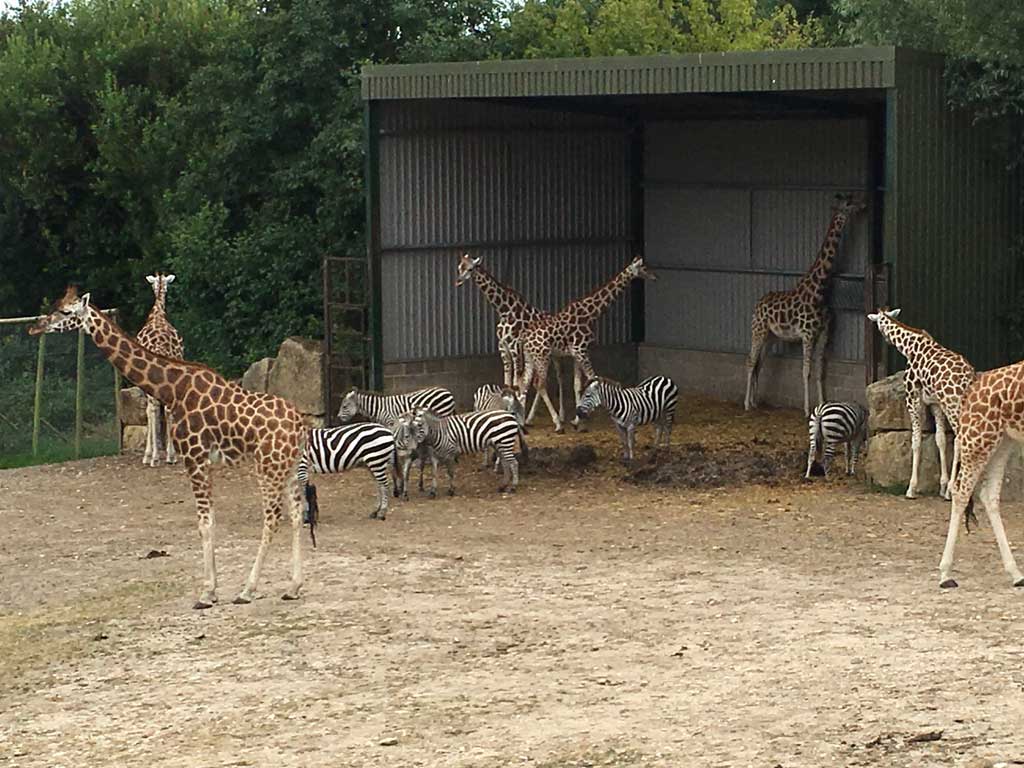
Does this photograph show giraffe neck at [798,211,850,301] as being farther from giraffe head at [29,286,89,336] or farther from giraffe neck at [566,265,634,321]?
giraffe head at [29,286,89,336]

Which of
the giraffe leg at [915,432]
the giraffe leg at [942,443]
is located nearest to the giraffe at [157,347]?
the giraffe leg at [915,432]

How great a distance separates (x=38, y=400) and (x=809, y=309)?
25.6ft

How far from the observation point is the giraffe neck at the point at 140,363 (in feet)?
43.6

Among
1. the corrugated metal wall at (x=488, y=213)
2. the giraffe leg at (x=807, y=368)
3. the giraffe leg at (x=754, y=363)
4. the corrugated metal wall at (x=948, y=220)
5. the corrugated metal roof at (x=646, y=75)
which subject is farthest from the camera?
the giraffe leg at (x=754, y=363)

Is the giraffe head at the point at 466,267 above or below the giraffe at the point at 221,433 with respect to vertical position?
above

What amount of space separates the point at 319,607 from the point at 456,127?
9.16 meters

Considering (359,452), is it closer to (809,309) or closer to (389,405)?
(389,405)

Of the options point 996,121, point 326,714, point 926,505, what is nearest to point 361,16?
point 996,121

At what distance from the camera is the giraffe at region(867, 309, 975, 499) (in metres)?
15.4

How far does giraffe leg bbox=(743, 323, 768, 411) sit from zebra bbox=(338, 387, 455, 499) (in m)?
4.06

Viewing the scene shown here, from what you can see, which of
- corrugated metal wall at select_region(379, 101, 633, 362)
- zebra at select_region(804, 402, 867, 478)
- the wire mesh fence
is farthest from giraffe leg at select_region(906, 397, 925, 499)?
the wire mesh fence

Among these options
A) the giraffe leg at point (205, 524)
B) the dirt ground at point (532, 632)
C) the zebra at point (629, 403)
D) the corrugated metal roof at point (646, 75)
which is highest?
the corrugated metal roof at point (646, 75)

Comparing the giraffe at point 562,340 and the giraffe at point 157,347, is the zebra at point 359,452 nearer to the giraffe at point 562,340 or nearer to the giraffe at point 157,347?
the giraffe at point 157,347

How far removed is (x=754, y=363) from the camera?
21.0m
